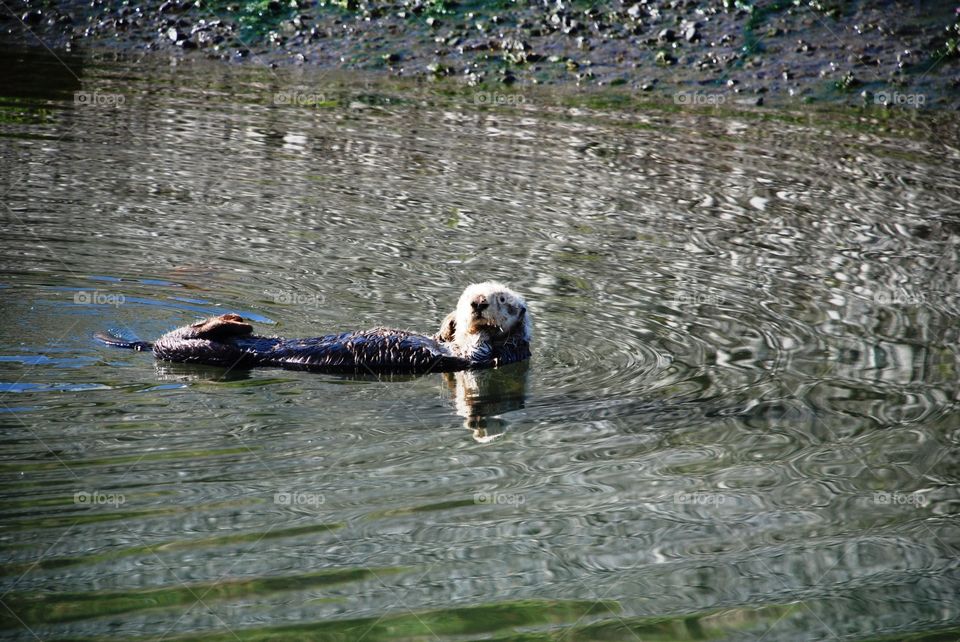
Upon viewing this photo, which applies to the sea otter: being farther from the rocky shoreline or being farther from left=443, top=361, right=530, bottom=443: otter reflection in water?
the rocky shoreline

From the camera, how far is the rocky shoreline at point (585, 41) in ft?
49.8

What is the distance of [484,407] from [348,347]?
0.88 metres

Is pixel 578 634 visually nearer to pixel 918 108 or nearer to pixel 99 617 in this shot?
pixel 99 617

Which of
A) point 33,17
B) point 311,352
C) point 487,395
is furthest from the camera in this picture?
point 33,17

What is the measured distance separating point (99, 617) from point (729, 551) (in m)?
2.20

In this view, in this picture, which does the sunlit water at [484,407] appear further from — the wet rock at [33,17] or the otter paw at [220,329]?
the wet rock at [33,17]

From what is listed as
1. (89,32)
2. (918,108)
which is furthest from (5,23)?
(918,108)

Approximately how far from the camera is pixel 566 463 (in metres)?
4.72

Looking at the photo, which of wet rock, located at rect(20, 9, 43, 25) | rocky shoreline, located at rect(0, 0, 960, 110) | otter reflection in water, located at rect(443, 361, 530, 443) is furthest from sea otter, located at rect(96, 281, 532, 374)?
wet rock, located at rect(20, 9, 43, 25)

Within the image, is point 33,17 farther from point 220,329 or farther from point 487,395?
point 487,395

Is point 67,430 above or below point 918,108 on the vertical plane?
below

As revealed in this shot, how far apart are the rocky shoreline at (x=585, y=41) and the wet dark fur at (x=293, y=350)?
1023 centimetres

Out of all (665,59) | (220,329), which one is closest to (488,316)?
(220,329)

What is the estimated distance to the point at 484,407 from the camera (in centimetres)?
555
